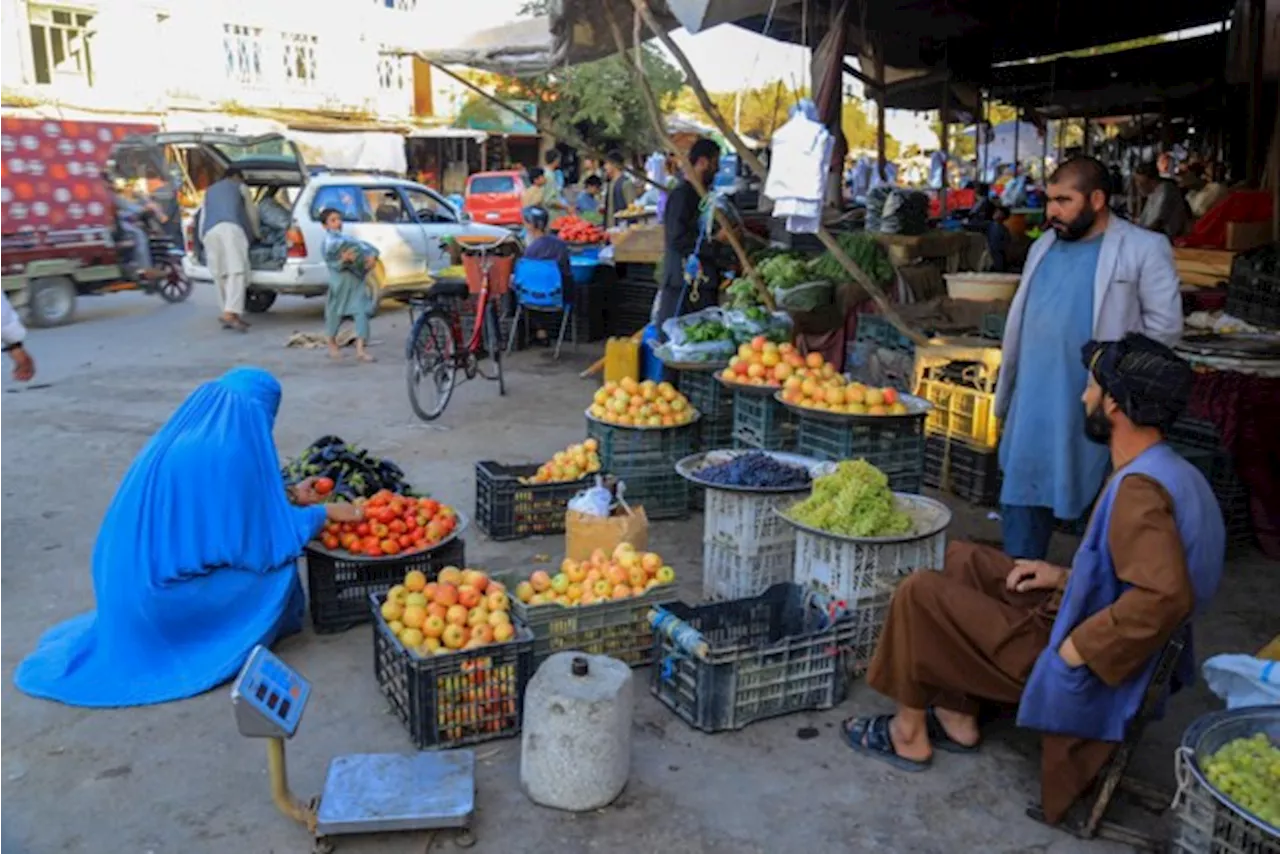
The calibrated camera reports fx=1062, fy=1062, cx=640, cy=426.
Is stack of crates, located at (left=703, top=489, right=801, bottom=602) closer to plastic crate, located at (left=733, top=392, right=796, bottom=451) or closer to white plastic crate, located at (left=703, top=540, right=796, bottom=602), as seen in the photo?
white plastic crate, located at (left=703, top=540, right=796, bottom=602)

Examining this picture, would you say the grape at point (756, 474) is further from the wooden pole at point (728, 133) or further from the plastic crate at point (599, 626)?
the wooden pole at point (728, 133)

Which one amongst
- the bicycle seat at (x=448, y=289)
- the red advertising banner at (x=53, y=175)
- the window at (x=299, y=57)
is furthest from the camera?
the window at (x=299, y=57)

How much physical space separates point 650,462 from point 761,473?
147 cm

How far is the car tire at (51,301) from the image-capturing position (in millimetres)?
13133

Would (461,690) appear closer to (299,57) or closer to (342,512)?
(342,512)

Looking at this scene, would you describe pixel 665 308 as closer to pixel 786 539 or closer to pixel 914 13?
pixel 786 539

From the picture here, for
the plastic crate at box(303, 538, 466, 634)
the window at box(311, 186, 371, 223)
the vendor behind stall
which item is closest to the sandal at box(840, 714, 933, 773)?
the plastic crate at box(303, 538, 466, 634)

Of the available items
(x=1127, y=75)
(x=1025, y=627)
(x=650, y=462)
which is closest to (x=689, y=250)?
(x=650, y=462)

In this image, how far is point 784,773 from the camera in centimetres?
357

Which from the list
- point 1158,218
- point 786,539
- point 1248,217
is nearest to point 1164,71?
point 1158,218

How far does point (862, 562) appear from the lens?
13.6 feet

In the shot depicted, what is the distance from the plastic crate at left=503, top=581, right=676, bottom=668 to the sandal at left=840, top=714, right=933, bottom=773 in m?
0.87

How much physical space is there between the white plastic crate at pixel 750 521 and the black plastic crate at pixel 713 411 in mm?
1807

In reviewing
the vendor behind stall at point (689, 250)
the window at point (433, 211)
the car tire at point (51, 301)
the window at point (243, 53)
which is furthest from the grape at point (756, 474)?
the window at point (243, 53)
